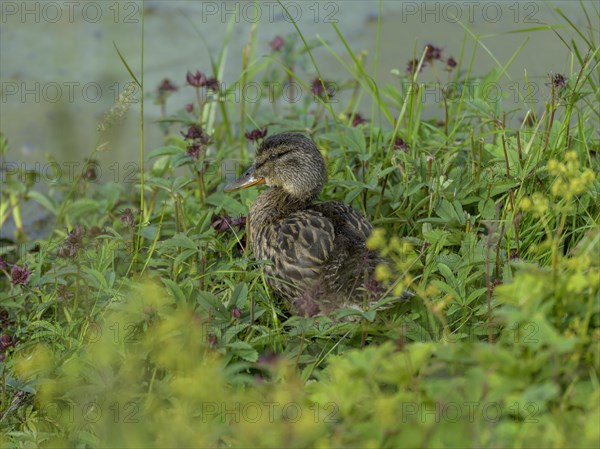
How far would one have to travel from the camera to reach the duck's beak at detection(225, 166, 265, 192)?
504 cm

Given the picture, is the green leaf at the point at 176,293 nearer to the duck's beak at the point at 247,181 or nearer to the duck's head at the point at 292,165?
the duck's head at the point at 292,165

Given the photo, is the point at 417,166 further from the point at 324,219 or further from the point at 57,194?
the point at 57,194

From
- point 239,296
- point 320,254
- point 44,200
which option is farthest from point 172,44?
point 239,296

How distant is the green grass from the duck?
0.11 meters

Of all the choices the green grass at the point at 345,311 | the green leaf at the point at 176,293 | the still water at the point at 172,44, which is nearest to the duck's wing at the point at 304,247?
the green grass at the point at 345,311

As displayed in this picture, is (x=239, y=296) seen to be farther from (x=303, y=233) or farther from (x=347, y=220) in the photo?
(x=347, y=220)

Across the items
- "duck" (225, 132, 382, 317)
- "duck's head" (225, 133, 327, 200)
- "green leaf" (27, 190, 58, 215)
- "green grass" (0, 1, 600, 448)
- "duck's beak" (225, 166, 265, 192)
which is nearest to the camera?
"green grass" (0, 1, 600, 448)

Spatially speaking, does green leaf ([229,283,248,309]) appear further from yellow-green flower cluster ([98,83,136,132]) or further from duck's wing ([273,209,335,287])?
yellow-green flower cluster ([98,83,136,132])

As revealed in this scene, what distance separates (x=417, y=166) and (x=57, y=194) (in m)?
2.72

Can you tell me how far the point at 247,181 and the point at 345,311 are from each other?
5.35ft

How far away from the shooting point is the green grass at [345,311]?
274 centimetres

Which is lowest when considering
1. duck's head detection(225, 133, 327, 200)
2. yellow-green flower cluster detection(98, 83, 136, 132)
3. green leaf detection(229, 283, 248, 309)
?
green leaf detection(229, 283, 248, 309)

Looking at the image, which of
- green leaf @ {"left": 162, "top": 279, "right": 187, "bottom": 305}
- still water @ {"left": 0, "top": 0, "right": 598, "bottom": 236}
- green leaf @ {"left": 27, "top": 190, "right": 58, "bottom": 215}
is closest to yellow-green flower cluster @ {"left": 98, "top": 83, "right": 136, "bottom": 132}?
green leaf @ {"left": 162, "top": 279, "right": 187, "bottom": 305}

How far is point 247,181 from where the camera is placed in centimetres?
505
